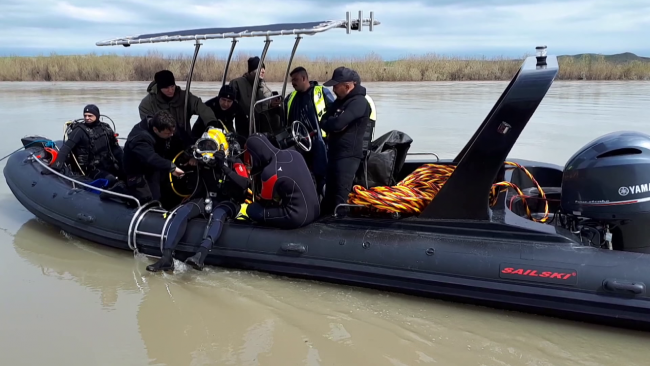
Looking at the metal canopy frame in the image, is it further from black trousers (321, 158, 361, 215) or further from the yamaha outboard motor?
the yamaha outboard motor

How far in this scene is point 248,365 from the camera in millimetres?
2832

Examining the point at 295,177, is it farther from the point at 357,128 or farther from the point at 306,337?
the point at 306,337

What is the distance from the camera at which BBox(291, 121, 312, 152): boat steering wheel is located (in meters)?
4.04

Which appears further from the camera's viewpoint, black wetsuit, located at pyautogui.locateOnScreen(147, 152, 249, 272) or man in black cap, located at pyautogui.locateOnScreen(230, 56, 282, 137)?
man in black cap, located at pyautogui.locateOnScreen(230, 56, 282, 137)

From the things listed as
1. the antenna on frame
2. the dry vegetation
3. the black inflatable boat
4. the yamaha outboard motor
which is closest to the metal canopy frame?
the antenna on frame

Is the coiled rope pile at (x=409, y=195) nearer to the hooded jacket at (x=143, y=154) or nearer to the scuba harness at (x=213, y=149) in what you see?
the scuba harness at (x=213, y=149)

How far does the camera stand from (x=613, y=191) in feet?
9.98

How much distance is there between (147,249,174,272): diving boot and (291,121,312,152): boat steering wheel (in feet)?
3.89

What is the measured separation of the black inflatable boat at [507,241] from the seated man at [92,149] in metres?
1.80

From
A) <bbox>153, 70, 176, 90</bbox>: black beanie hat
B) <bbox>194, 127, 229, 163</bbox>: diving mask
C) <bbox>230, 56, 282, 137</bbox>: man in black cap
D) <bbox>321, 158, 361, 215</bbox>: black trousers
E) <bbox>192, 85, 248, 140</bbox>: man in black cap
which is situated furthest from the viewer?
<bbox>230, 56, 282, 137</bbox>: man in black cap

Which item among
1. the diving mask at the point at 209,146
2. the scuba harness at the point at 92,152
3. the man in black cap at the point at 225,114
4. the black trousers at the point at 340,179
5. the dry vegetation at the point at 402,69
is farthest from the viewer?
the dry vegetation at the point at 402,69

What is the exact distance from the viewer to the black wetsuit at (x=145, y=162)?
4.04 meters

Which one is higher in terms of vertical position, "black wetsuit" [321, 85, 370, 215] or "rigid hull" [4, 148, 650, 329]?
"black wetsuit" [321, 85, 370, 215]

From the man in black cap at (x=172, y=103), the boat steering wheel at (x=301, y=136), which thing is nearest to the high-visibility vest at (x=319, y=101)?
the boat steering wheel at (x=301, y=136)
